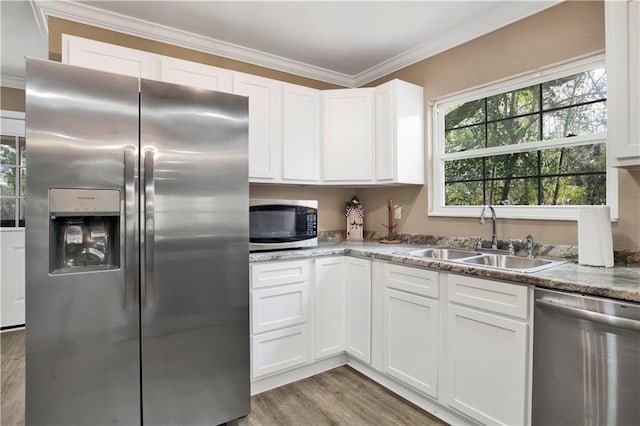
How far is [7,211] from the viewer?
3621 mm

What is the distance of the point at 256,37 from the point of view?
271 centimetres

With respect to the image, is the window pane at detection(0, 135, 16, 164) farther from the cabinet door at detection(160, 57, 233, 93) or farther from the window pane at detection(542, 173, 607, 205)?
the window pane at detection(542, 173, 607, 205)

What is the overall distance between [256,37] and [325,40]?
55 cm

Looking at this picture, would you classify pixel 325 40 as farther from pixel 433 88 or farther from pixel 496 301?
pixel 496 301

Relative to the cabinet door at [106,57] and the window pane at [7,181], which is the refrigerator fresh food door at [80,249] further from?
the window pane at [7,181]

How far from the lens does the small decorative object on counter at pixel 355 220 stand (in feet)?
11.3

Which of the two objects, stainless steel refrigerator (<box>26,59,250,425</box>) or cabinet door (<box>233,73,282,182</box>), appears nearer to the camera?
stainless steel refrigerator (<box>26,59,250,425</box>)

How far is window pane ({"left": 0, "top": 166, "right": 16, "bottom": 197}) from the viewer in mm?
3601

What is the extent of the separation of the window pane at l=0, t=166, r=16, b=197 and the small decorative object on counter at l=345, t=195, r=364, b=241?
3587 mm

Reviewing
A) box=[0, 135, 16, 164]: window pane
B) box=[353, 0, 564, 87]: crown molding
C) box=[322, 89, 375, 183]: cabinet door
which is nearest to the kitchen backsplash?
box=[322, 89, 375, 183]: cabinet door

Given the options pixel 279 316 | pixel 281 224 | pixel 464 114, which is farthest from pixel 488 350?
pixel 464 114

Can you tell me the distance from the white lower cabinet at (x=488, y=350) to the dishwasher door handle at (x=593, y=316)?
0.36 feet

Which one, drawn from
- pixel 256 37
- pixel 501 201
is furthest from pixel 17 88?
pixel 501 201

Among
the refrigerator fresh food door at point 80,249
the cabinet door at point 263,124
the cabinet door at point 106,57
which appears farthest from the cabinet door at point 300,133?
the refrigerator fresh food door at point 80,249
